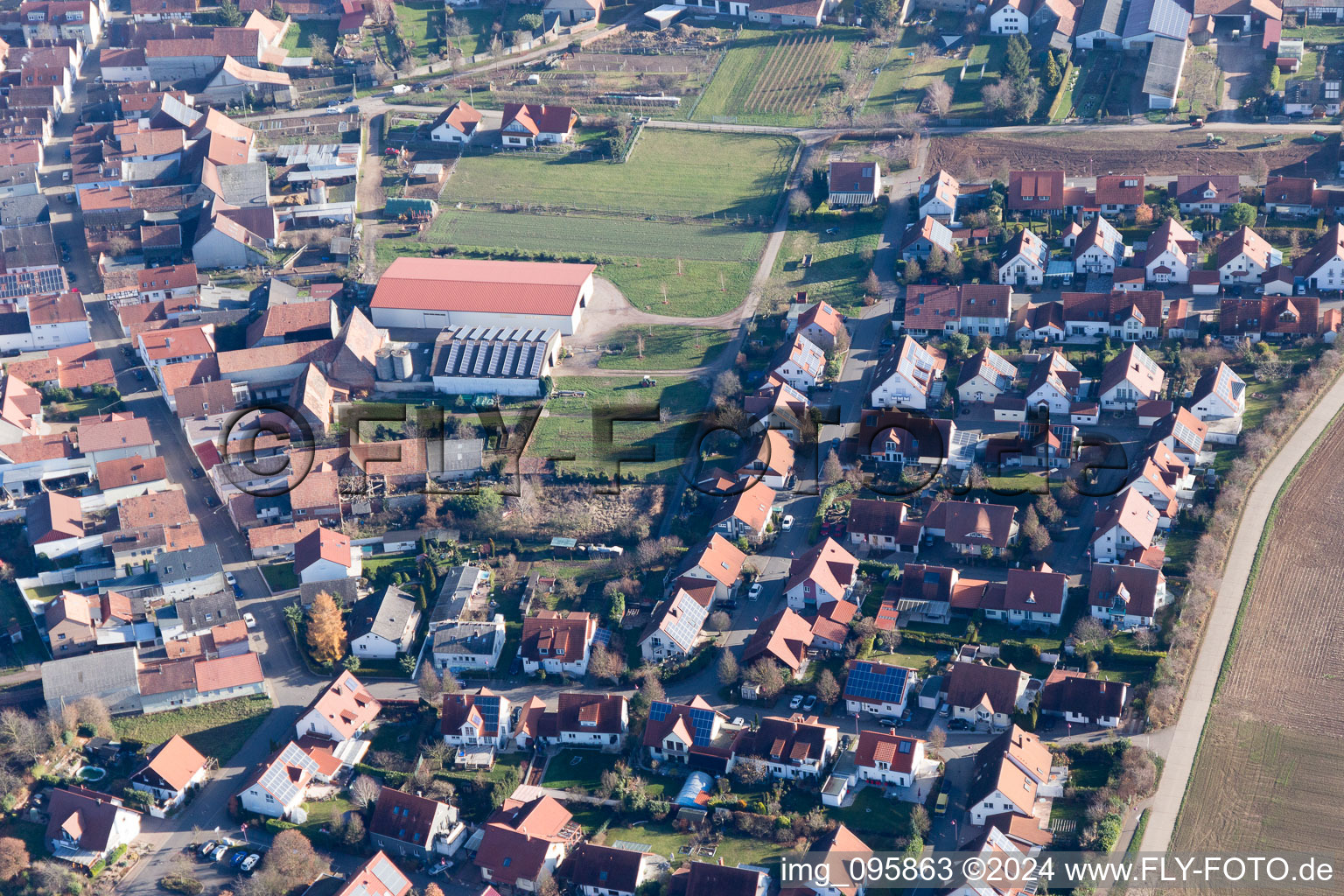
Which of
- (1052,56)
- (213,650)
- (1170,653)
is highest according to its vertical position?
(1052,56)

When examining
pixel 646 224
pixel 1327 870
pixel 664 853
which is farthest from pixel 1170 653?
pixel 646 224

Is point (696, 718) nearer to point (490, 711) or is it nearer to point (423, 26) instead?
point (490, 711)

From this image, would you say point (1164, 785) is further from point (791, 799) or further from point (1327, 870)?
point (791, 799)

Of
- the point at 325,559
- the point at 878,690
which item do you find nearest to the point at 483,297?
the point at 325,559

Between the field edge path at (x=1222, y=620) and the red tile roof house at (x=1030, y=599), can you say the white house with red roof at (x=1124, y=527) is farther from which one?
the field edge path at (x=1222, y=620)

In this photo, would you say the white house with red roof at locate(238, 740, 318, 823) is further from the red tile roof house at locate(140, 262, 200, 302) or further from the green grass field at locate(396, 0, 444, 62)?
the green grass field at locate(396, 0, 444, 62)
